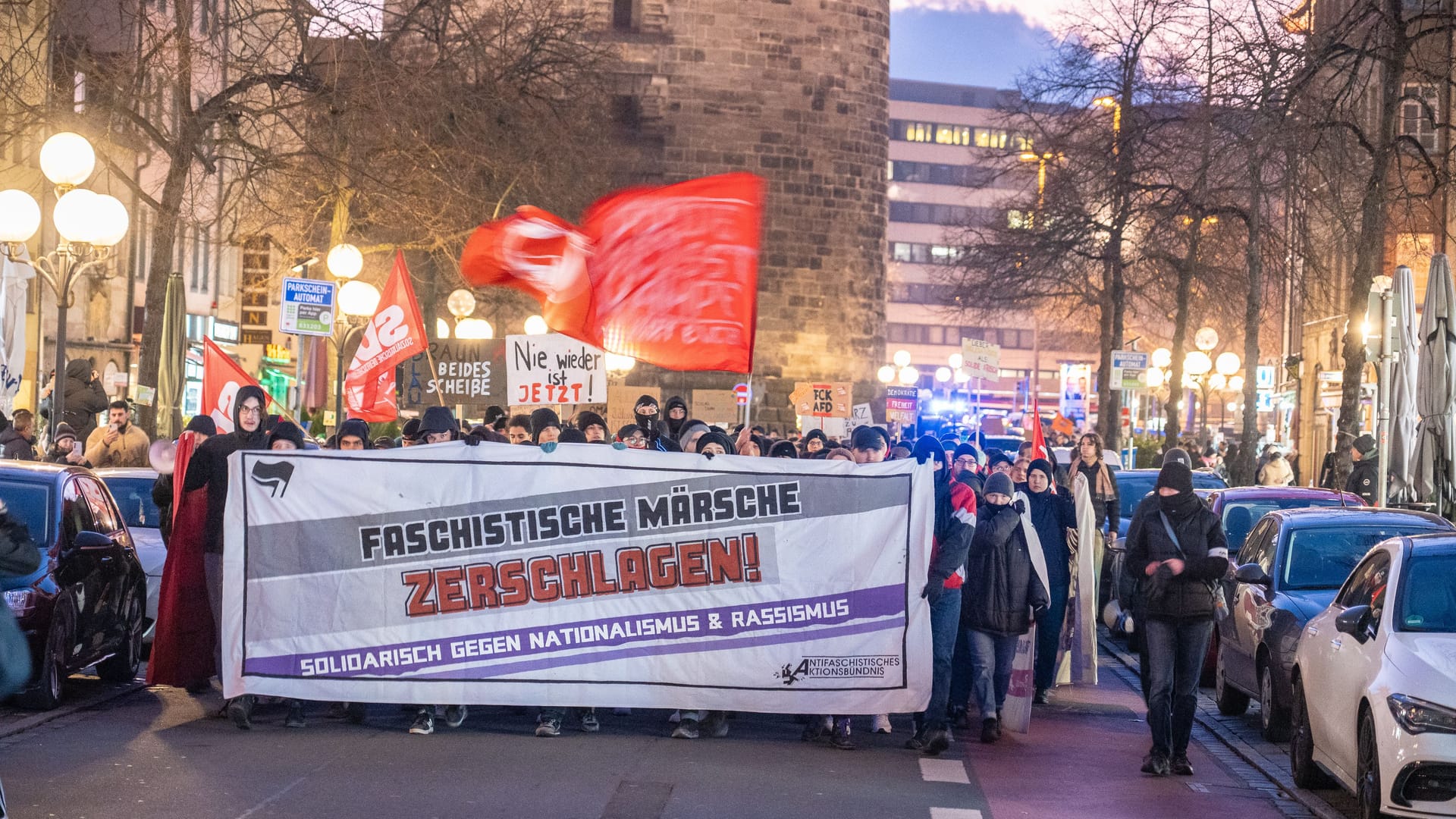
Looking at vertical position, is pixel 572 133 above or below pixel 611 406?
above

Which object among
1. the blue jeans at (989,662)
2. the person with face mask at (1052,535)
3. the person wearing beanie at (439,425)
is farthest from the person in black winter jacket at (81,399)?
the blue jeans at (989,662)

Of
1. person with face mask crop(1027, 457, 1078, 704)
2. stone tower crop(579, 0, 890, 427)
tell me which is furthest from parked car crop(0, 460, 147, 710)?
stone tower crop(579, 0, 890, 427)

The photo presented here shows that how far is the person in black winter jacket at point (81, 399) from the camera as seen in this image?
25531mm

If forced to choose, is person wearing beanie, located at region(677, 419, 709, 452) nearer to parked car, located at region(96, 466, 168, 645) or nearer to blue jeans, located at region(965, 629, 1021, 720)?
blue jeans, located at region(965, 629, 1021, 720)

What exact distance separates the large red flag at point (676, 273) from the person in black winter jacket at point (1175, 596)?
2480 millimetres

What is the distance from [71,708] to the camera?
11.6 metres

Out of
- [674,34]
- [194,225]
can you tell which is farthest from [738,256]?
[674,34]

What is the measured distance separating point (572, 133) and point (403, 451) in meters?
26.7

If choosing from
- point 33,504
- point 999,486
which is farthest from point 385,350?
point 999,486

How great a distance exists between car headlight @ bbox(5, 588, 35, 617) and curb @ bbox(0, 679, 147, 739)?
0.60m

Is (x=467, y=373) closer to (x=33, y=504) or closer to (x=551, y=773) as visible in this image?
(x=33, y=504)

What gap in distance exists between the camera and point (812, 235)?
5012cm

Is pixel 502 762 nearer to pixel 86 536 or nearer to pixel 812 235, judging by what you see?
pixel 86 536

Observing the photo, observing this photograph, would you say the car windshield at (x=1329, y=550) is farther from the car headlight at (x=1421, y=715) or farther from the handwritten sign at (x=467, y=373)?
the handwritten sign at (x=467, y=373)
